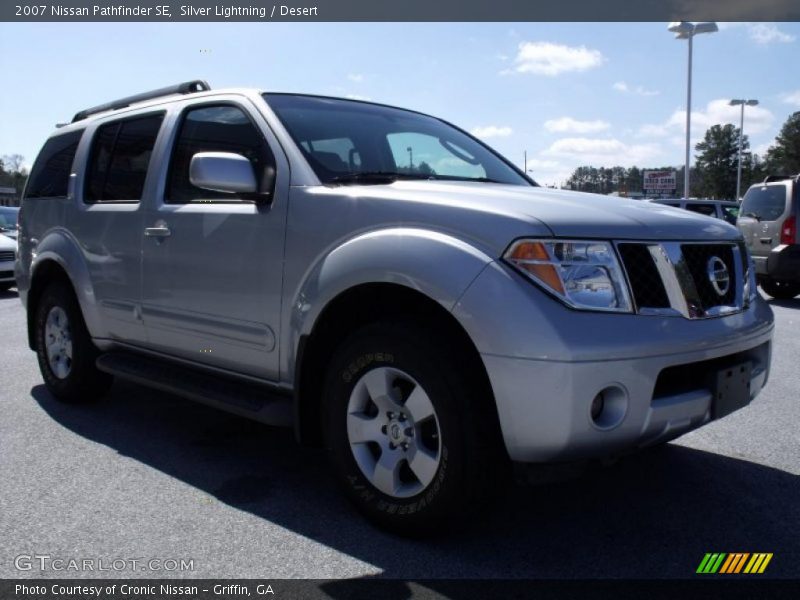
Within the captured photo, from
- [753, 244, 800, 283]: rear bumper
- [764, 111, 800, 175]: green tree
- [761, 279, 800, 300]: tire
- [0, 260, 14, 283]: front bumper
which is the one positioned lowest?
[761, 279, 800, 300]: tire

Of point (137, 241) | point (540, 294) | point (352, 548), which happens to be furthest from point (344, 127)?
point (352, 548)

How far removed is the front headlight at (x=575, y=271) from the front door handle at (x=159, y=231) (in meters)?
2.11

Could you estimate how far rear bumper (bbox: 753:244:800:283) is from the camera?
1041 cm

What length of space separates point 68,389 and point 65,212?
1187mm

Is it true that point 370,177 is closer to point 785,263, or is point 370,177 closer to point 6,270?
point 785,263

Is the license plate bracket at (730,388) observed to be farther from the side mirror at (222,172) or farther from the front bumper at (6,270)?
the front bumper at (6,270)

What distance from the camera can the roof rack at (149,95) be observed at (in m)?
4.38

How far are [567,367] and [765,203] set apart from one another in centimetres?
1003

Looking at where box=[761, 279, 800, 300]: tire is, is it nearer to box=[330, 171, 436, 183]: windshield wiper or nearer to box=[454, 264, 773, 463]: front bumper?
→ box=[330, 171, 436, 183]: windshield wiper

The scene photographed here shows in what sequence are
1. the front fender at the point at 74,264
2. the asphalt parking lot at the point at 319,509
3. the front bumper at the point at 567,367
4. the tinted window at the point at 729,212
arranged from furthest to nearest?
the tinted window at the point at 729,212
the front fender at the point at 74,264
the asphalt parking lot at the point at 319,509
the front bumper at the point at 567,367

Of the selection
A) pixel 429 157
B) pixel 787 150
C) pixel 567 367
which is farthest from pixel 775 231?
pixel 787 150

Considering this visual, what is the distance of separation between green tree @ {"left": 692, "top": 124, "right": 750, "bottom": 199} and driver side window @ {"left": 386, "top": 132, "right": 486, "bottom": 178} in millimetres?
102621

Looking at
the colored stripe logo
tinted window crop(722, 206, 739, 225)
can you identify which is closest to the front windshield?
the colored stripe logo

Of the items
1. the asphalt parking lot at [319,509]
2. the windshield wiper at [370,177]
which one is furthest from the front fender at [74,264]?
the windshield wiper at [370,177]
